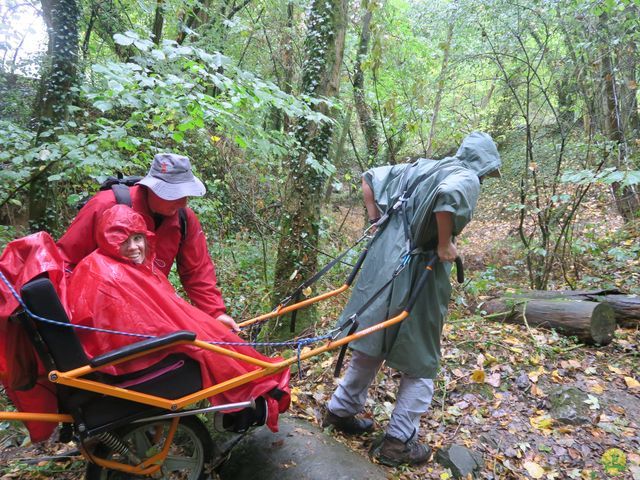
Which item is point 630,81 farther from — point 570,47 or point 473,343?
point 473,343

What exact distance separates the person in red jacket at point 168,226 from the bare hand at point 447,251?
1.51 m

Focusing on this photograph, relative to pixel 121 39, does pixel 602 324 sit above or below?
below

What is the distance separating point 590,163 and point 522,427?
15.1 ft

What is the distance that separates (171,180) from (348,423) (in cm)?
237

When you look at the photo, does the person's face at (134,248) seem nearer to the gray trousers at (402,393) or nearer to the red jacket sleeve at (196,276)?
the red jacket sleeve at (196,276)

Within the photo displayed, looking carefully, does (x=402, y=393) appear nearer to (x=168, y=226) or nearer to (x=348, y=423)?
(x=348, y=423)

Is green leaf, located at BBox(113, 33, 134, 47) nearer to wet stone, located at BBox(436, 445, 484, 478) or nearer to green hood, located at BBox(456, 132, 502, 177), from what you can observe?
green hood, located at BBox(456, 132, 502, 177)

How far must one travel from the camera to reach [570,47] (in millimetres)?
A: 6098

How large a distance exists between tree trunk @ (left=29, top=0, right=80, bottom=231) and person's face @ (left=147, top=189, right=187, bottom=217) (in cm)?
394

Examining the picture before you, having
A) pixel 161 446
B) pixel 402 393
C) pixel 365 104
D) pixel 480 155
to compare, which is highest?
pixel 365 104

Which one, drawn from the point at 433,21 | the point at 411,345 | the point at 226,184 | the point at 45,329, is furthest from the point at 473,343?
the point at 433,21

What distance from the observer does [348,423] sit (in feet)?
11.3

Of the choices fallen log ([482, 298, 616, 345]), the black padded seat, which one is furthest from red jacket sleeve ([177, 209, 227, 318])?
fallen log ([482, 298, 616, 345])

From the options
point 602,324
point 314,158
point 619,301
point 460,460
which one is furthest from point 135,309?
point 619,301
